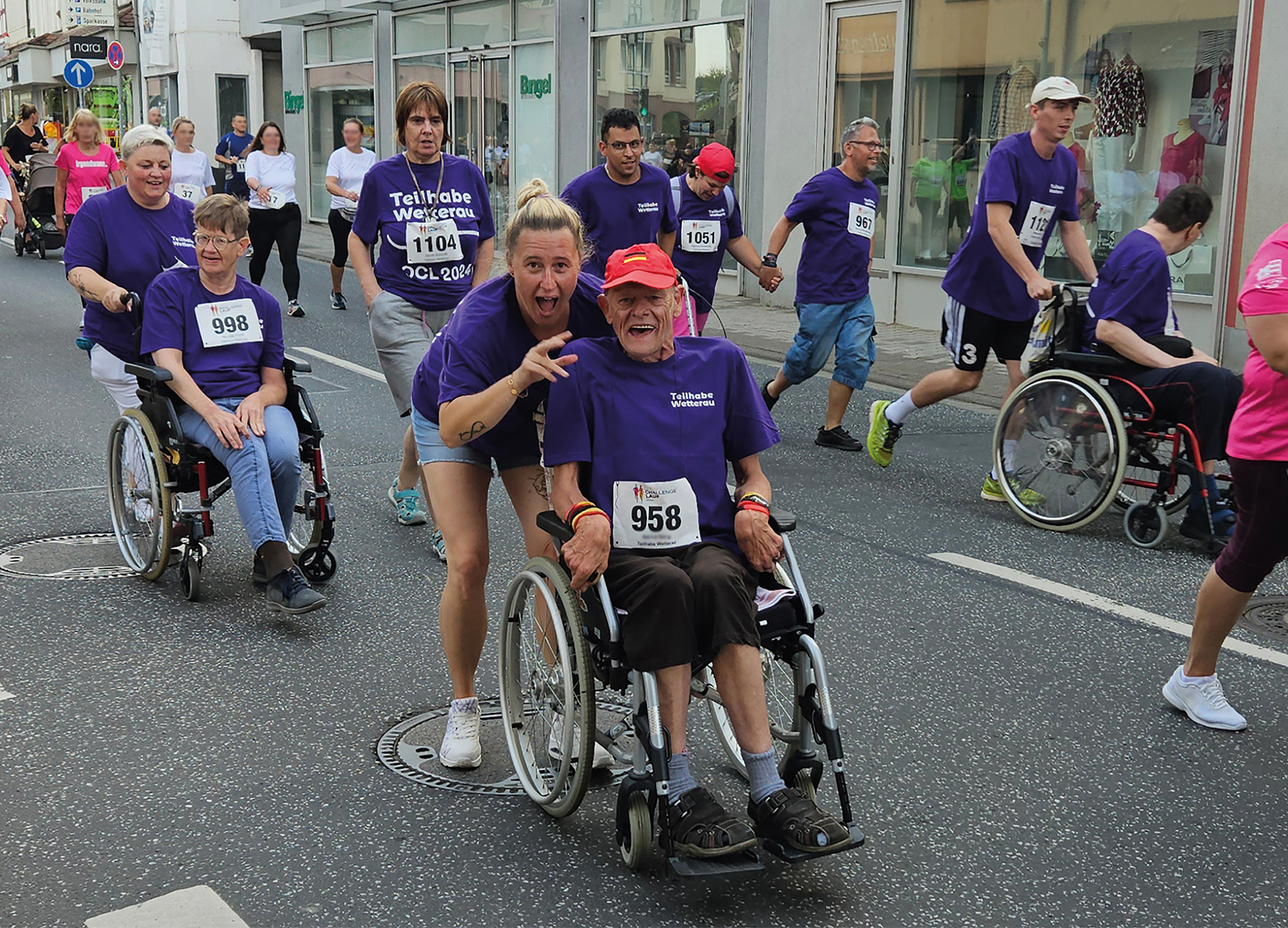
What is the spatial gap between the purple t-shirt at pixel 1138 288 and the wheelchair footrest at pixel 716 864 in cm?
406

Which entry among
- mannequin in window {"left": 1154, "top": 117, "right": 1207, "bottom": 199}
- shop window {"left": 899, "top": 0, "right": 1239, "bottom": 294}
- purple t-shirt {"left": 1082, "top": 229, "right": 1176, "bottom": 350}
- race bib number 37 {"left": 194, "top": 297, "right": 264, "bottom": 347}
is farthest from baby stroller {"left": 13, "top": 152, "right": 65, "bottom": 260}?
purple t-shirt {"left": 1082, "top": 229, "right": 1176, "bottom": 350}

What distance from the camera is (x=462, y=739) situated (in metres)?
3.99

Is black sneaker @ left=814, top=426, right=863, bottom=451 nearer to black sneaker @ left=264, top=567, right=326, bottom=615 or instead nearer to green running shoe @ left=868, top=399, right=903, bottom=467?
green running shoe @ left=868, top=399, right=903, bottom=467

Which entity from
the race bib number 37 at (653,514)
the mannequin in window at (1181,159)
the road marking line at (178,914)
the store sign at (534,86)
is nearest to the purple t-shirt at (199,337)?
the race bib number 37 at (653,514)

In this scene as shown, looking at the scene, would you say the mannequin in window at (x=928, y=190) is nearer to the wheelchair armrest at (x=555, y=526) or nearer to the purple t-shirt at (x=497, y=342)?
the purple t-shirt at (x=497, y=342)

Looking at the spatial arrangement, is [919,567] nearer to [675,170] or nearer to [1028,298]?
[1028,298]

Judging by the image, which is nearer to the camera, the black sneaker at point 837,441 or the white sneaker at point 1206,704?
the white sneaker at point 1206,704

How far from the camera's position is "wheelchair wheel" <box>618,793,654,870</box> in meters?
3.28

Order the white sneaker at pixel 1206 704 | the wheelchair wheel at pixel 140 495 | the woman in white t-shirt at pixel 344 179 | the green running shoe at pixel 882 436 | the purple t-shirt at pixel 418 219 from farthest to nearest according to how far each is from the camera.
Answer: the woman in white t-shirt at pixel 344 179 < the green running shoe at pixel 882 436 < the purple t-shirt at pixel 418 219 < the wheelchair wheel at pixel 140 495 < the white sneaker at pixel 1206 704

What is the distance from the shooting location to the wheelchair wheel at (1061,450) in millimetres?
6480

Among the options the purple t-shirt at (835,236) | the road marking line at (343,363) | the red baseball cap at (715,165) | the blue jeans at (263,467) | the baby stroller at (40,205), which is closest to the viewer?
the blue jeans at (263,467)

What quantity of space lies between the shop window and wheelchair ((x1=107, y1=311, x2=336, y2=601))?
26.3 feet

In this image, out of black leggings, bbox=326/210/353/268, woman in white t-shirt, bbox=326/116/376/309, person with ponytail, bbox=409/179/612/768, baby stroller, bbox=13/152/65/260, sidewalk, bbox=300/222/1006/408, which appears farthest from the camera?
baby stroller, bbox=13/152/65/260

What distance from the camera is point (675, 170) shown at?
17719 mm
